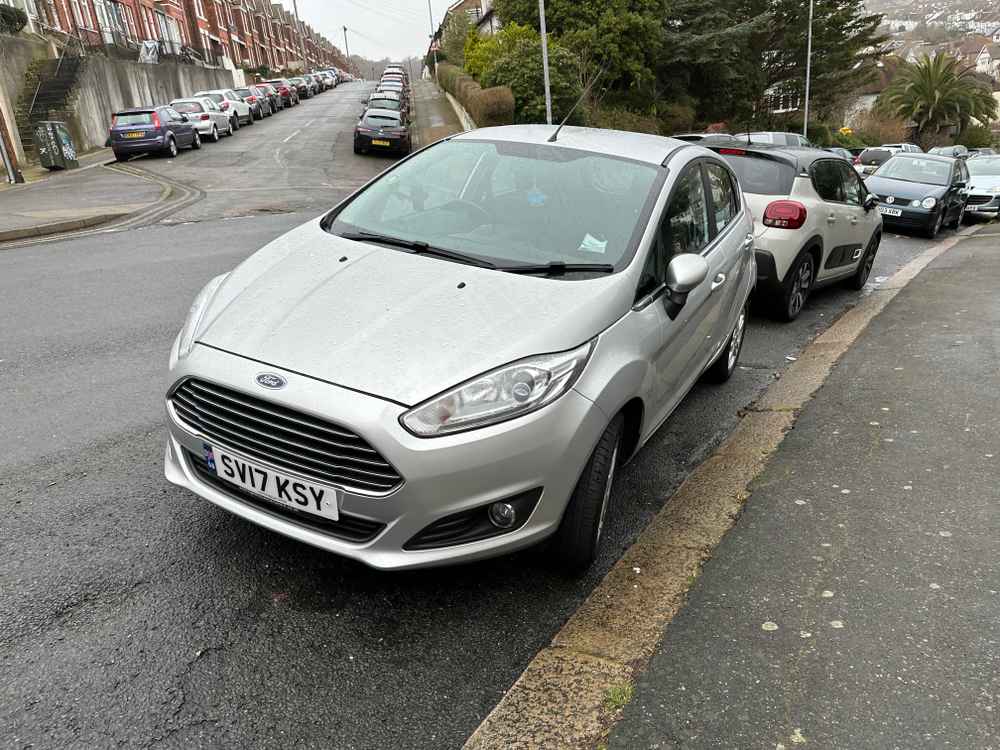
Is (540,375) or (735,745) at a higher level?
(540,375)

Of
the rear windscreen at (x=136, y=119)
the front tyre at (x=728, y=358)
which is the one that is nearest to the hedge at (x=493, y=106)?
the rear windscreen at (x=136, y=119)

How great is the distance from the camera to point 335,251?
3.48 metres

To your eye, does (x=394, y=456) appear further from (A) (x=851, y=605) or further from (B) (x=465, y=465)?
(A) (x=851, y=605)

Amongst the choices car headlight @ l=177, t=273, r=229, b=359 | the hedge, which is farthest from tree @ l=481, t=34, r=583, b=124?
car headlight @ l=177, t=273, r=229, b=359

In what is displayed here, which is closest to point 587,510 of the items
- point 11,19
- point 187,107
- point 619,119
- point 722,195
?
point 722,195

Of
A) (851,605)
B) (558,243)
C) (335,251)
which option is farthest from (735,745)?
(335,251)

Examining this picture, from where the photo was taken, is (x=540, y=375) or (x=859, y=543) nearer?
(x=540, y=375)

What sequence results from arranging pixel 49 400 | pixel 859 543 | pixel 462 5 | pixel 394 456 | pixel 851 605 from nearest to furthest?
pixel 394 456 → pixel 851 605 → pixel 859 543 → pixel 49 400 → pixel 462 5

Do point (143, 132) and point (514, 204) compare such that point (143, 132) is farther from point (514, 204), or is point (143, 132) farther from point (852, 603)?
point (852, 603)

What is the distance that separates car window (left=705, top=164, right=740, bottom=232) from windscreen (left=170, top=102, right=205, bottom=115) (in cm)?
2536

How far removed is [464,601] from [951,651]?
1.72m

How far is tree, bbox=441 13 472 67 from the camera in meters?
59.3

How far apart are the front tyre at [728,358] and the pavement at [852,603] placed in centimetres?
72

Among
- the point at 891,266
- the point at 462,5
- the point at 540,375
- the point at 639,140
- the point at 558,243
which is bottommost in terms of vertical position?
the point at 891,266
